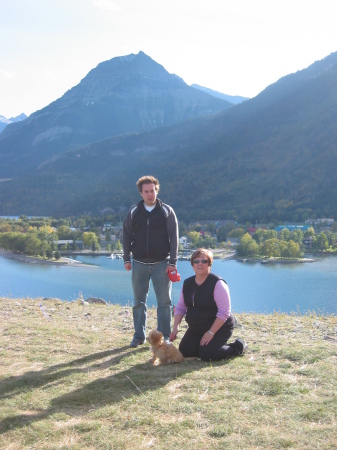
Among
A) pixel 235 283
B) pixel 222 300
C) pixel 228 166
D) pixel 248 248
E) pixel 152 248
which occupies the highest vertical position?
pixel 228 166

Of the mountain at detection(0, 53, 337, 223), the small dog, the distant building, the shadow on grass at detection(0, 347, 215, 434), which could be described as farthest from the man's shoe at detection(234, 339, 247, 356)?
the mountain at detection(0, 53, 337, 223)

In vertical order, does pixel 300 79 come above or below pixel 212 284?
above

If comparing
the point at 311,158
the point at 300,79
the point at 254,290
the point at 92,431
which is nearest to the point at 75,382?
the point at 92,431

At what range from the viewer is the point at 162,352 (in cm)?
445

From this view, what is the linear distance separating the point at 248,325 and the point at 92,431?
14.2ft

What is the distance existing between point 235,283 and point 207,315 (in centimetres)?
3957

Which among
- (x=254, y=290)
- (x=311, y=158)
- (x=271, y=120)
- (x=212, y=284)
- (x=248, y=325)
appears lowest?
(x=254, y=290)

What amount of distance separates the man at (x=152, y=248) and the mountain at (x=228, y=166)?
306 ft

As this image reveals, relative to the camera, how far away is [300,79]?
555 feet

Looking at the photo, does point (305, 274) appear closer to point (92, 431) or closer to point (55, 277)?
point (55, 277)

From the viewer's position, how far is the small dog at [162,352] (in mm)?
4441

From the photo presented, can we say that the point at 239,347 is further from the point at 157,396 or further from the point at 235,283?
the point at 235,283

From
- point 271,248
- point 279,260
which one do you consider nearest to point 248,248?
point 271,248

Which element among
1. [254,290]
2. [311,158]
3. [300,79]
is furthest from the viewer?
[300,79]
